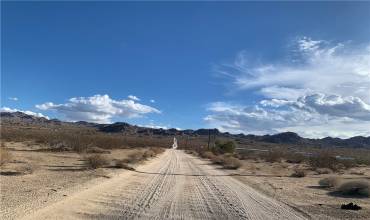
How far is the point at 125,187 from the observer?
22375mm

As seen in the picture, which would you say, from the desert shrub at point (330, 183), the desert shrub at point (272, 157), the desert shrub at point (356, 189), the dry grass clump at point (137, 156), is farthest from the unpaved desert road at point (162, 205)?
the desert shrub at point (272, 157)

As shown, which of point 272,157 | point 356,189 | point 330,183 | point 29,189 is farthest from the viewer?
point 272,157

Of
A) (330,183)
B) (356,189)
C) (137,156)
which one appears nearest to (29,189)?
(356,189)

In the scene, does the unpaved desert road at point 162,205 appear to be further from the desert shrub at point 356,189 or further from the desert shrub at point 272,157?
the desert shrub at point 272,157

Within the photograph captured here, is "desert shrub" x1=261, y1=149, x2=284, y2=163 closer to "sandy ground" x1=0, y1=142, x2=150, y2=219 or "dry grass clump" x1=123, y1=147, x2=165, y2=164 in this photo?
"dry grass clump" x1=123, y1=147, x2=165, y2=164

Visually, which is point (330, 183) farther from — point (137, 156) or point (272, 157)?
point (272, 157)

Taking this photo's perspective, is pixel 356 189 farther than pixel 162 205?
Yes

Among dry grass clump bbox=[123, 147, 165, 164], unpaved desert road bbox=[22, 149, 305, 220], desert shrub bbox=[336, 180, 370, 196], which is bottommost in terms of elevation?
unpaved desert road bbox=[22, 149, 305, 220]

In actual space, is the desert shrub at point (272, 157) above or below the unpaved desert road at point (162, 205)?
above

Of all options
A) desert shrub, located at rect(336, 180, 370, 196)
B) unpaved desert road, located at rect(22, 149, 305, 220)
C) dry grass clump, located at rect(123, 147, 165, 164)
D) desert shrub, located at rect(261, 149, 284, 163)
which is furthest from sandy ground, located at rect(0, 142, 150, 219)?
→ desert shrub, located at rect(261, 149, 284, 163)

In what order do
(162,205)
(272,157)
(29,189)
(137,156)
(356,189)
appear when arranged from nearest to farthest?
(162,205) → (29,189) → (356,189) → (137,156) → (272,157)

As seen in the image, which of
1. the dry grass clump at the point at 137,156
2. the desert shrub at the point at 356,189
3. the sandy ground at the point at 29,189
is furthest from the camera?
the dry grass clump at the point at 137,156

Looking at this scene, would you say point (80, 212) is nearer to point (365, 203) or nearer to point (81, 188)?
point (81, 188)

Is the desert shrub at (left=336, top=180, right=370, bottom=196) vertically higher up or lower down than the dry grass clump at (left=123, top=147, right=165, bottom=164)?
lower down
